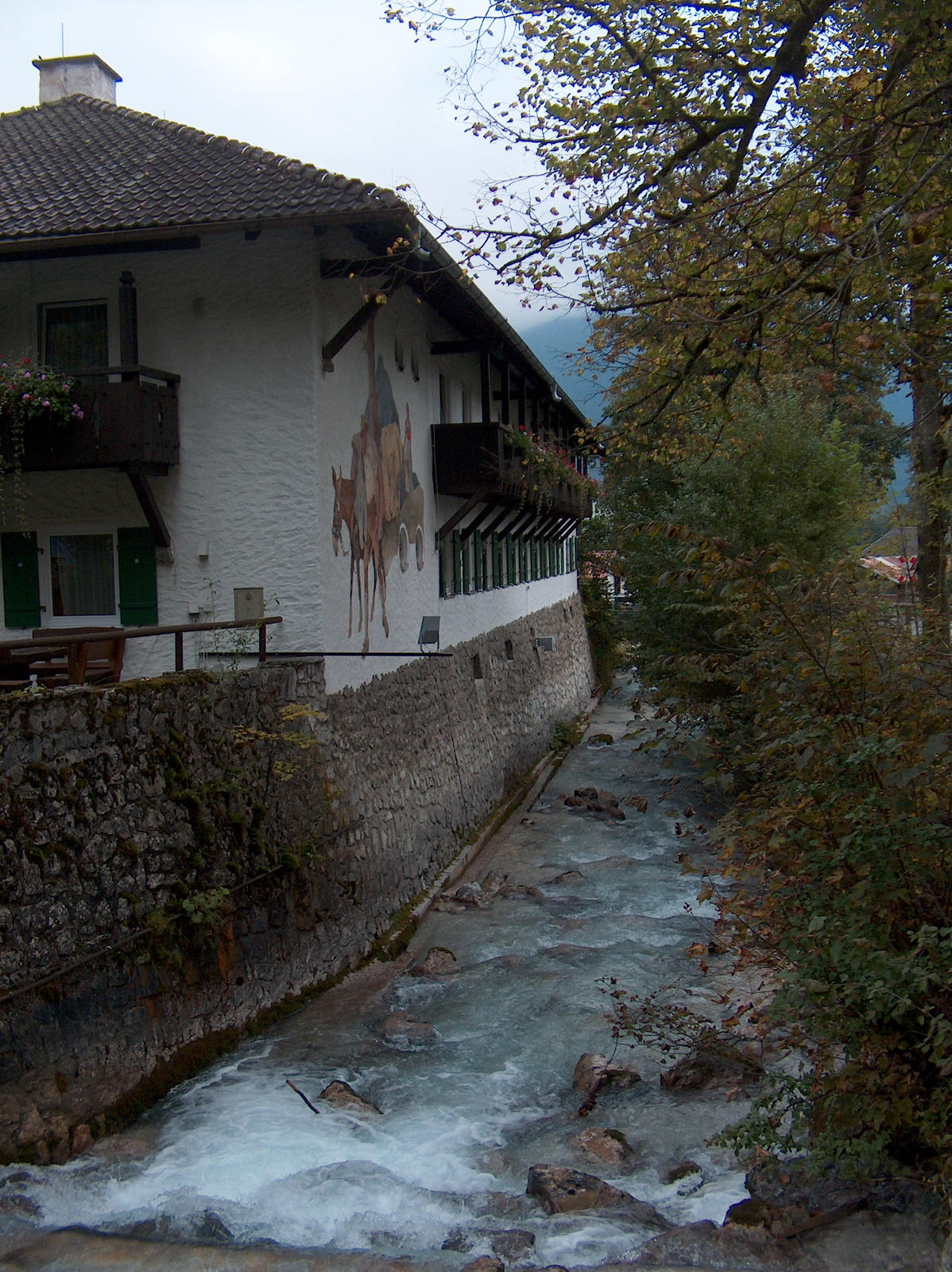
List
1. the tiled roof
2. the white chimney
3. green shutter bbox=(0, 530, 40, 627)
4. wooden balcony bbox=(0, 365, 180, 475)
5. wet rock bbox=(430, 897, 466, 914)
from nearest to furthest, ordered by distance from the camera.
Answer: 1. the tiled roof
2. wooden balcony bbox=(0, 365, 180, 475)
3. green shutter bbox=(0, 530, 40, 627)
4. wet rock bbox=(430, 897, 466, 914)
5. the white chimney

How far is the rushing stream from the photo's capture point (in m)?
5.55

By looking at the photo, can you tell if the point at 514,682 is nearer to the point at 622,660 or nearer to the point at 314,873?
the point at 314,873

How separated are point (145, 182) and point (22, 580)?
396 cm

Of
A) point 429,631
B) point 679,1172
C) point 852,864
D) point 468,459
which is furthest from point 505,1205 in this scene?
point 468,459

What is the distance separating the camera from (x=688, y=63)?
244 inches

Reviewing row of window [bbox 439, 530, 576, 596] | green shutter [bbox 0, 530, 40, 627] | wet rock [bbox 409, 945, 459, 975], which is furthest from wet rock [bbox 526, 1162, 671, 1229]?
row of window [bbox 439, 530, 576, 596]

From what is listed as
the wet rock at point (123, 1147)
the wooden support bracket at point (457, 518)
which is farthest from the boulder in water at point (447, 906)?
the wet rock at point (123, 1147)

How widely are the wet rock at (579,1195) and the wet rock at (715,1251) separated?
33 centimetres

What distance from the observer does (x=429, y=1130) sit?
22.3 feet

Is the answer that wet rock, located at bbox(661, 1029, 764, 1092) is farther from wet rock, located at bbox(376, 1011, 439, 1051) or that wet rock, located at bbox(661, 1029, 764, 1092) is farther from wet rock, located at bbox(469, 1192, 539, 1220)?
wet rock, located at bbox(376, 1011, 439, 1051)

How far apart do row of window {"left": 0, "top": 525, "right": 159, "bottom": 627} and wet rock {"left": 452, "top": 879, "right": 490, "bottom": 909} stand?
4853 millimetres

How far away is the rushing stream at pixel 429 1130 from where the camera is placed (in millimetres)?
5555

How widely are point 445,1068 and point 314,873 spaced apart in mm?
2201

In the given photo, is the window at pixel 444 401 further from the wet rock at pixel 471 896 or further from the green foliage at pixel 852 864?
the green foliage at pixel 852 864
